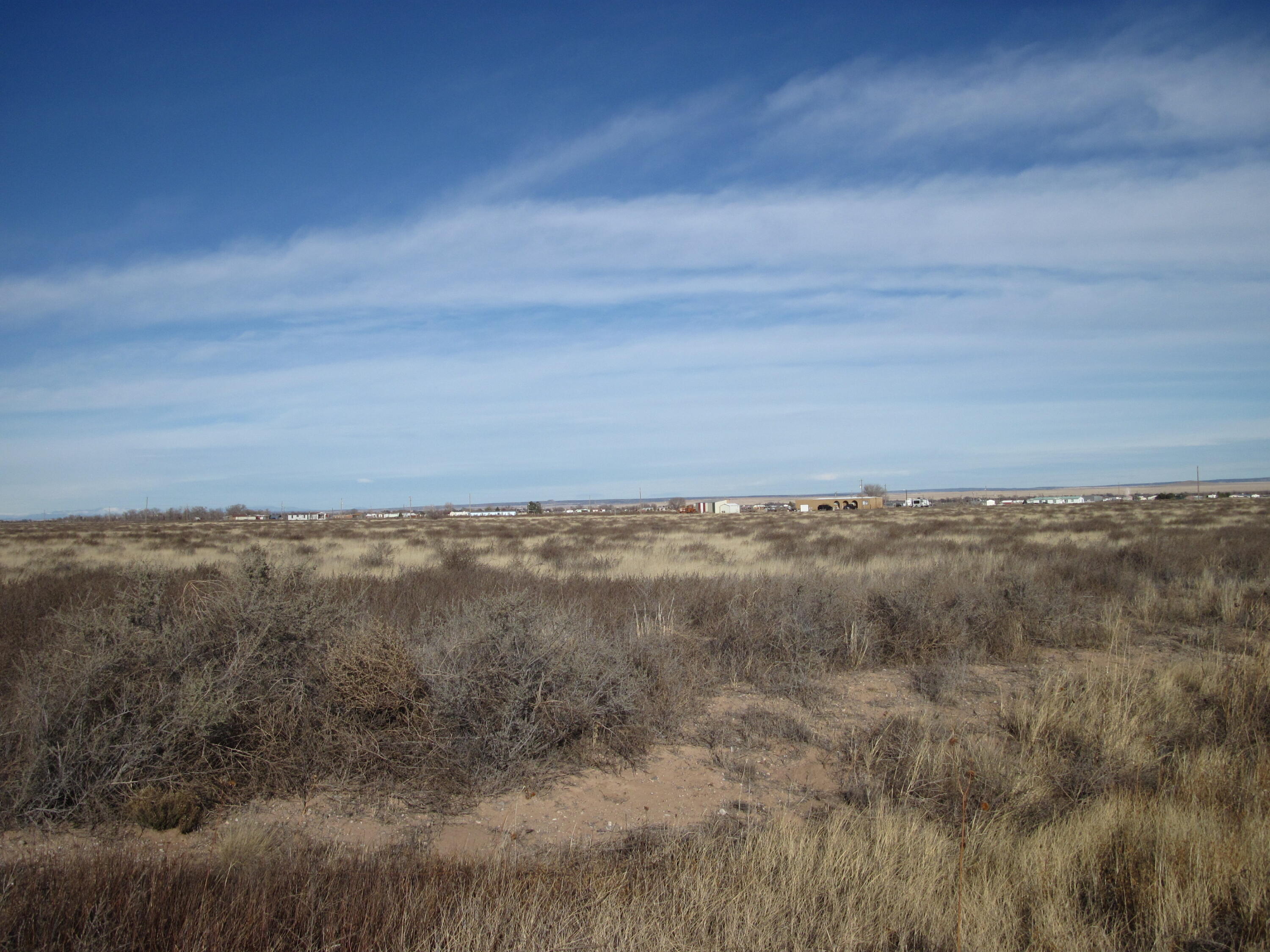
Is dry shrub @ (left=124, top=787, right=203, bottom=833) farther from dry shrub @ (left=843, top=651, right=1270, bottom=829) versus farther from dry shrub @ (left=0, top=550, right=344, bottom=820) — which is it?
dry shrub @ (left=843, top=651, right=1270, bottom=829)

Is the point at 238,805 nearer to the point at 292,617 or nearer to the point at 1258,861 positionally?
the point at 292,617

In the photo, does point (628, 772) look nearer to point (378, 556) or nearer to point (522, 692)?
point (522, 692)

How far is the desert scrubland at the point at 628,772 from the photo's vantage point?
10.9ft

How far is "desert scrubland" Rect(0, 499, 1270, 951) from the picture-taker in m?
3.31

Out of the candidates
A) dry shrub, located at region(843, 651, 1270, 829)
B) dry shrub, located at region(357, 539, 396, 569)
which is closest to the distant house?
dry shrub, located at region(357, 539, 396, 569)

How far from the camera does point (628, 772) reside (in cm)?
577

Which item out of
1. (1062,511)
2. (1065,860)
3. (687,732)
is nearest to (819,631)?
(687,732)

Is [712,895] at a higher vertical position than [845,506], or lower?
lower

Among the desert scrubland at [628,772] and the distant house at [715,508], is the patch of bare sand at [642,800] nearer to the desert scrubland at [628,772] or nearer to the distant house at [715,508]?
the desert scrubland at [628,772]

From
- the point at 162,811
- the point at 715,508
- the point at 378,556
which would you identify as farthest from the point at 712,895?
the point at 715,508

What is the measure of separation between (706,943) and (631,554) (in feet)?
59.2

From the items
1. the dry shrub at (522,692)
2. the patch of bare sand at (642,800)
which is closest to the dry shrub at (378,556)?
the dry shrub at (522,692)

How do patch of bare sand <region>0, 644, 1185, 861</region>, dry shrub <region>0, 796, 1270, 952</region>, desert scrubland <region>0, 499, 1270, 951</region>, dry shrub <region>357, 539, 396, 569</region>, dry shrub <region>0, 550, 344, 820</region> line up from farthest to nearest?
1. dry shrub <region>357, 539, 396, 569</region>
2. dry shrub <region>0, 550, 344, 820</region>
3. patch of bare sand <region>0, 644, 1185, 861</region>
4. desert scrubland <region>0, 499, 1270, 951</region>
5. dry shrub <region>0, 796, 1270, 952</region>

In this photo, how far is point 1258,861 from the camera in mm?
3707
